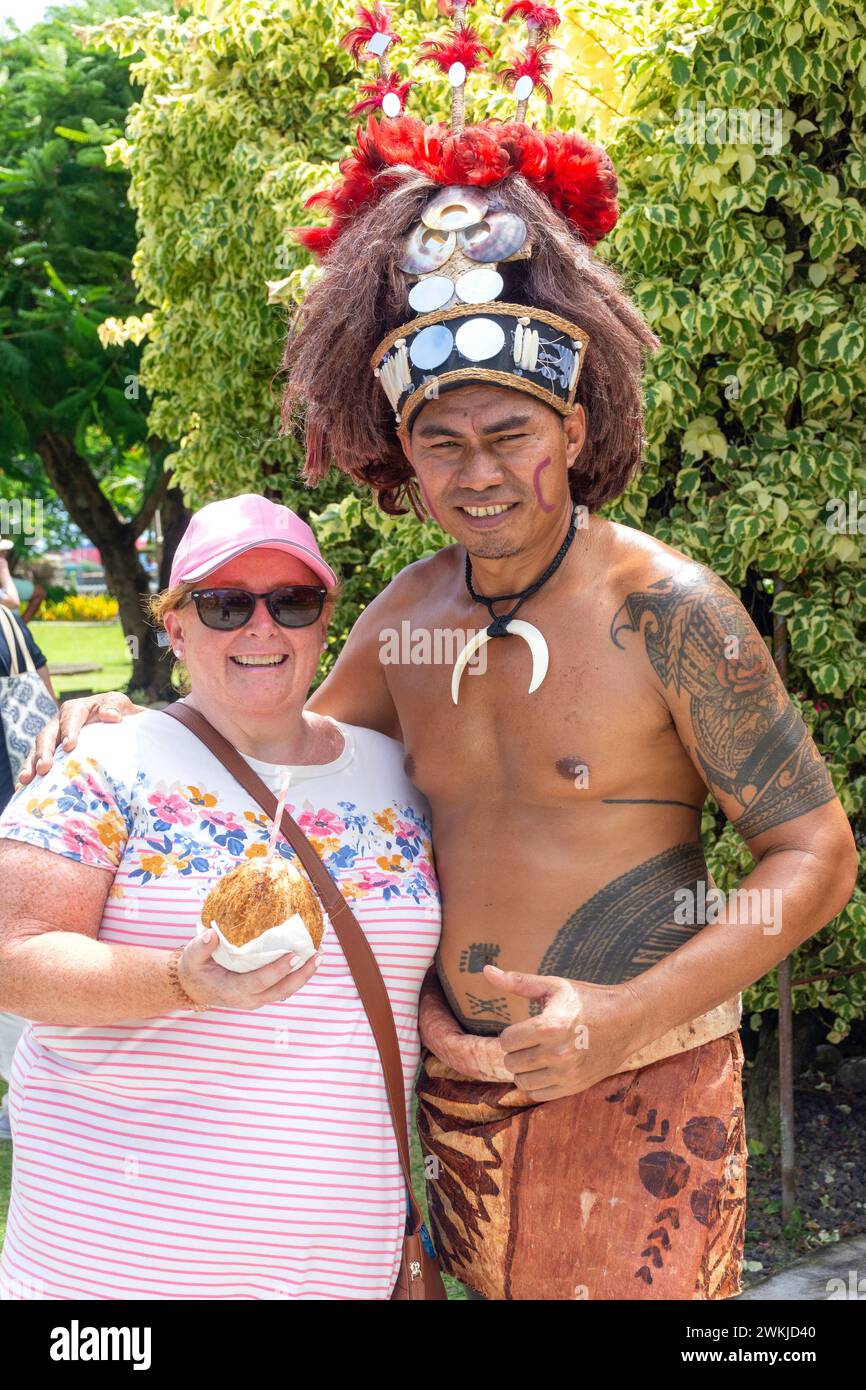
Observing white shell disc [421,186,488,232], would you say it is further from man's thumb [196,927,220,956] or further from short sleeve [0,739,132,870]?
man's thumb [196,927,220,956]

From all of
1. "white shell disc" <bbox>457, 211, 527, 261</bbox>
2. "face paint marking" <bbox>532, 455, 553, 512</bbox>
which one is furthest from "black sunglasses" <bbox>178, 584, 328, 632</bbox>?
"white shell disc" <bbox>457, 211, 527, 261</bbox>

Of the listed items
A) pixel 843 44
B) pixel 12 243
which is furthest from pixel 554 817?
pixel 12 243

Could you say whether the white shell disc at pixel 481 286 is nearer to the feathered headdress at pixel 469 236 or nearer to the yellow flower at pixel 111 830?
the feathered headdress at pixel 469 236

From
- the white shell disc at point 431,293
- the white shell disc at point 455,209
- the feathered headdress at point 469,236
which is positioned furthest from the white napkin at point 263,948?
the white shell disc at point 455,209

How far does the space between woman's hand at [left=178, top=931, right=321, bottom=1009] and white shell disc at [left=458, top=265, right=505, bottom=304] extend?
48.1 inches

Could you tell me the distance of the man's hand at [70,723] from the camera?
95.7 inches

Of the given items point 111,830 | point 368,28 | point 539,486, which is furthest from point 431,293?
point 111,830

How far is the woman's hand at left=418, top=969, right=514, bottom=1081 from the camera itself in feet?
8.07

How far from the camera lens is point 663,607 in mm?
2438

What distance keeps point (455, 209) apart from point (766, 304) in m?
1.99

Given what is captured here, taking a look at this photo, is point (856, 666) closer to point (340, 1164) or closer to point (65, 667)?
point (340, 1164)

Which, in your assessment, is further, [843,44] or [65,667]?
[65,667]

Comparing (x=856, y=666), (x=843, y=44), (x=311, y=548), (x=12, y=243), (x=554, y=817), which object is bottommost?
(x=554, y=817)
